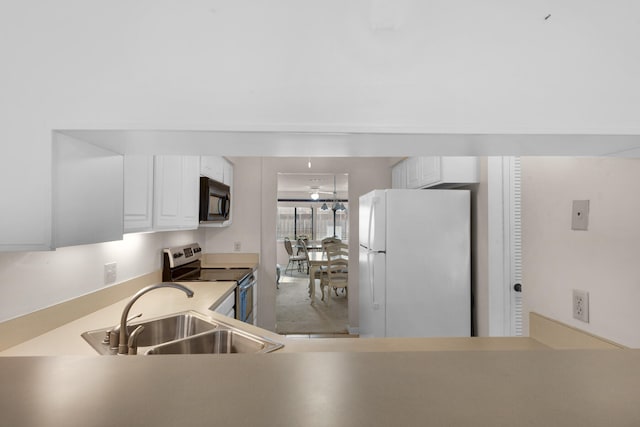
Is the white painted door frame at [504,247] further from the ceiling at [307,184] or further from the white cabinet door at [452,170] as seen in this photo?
the ceiling at [307,184]

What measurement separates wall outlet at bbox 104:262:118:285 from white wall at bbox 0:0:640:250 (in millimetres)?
1724

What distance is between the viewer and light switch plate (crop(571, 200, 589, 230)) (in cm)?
114

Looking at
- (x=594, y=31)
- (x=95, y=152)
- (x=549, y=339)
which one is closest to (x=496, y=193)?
(x=549, y=339)

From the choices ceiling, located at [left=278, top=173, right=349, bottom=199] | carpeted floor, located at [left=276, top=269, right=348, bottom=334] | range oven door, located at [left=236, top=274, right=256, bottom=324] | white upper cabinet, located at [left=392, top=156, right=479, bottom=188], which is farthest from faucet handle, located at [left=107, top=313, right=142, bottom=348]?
ceiling, located at [left=278, top=173, right=349, bottom=199]

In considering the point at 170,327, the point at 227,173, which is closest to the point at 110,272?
the point at 170,327

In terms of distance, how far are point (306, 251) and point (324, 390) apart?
292 inches

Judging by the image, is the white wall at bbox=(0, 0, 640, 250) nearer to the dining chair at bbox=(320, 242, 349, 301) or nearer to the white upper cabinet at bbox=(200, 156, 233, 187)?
the white upper cabinet at bbox=(200, 156, 233, 187)

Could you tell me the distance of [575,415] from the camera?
0.17 meters

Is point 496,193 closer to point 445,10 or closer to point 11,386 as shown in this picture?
point 445,10

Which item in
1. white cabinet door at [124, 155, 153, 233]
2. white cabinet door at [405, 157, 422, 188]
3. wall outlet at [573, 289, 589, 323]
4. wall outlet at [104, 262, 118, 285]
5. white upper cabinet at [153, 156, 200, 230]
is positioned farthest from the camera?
white cabinet door at [405, 157, 422, 188]

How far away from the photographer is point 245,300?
309 cm

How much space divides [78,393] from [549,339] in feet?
5.20

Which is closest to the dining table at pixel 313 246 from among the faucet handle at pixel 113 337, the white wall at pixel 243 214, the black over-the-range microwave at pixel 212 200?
the white wall at pixel 243 214

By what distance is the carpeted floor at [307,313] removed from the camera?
4250 millimetres
